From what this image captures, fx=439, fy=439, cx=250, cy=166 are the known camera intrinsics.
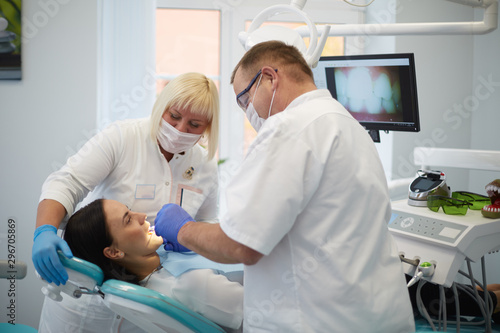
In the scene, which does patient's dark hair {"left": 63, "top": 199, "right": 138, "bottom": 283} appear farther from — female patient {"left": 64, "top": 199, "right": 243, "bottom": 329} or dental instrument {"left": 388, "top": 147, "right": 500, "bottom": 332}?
dental instrument {"left": 388, "top": 147, "right": 500, "bottom": 332}

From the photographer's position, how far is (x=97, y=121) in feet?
9.10

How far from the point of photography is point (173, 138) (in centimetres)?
171

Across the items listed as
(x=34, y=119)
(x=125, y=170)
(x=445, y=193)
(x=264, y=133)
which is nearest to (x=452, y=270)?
(x=445, y=193)

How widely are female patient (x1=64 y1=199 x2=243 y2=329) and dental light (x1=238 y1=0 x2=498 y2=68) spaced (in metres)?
0.80

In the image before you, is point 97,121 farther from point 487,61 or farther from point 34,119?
point 487,61

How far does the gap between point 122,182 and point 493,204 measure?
1.41 metres

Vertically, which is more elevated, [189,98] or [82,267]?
[189,98]

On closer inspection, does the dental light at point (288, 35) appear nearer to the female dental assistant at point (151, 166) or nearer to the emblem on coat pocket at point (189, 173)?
the female dental assistant at point (151, 166)

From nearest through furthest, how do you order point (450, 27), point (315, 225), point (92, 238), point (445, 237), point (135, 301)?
point (315, 225), point (135, 301), point (92, 238), point (445, 237), point (450, 27)

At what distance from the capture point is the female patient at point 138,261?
4.24ft

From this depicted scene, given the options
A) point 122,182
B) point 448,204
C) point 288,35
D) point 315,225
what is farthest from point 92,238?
point 448,204

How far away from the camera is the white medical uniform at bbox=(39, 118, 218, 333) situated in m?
1.40

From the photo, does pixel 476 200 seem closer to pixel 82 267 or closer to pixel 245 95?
pixel 245 95

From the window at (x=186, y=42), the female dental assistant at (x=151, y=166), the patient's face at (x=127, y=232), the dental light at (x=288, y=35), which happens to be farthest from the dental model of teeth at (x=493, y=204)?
the window at (x=186, y=42)
